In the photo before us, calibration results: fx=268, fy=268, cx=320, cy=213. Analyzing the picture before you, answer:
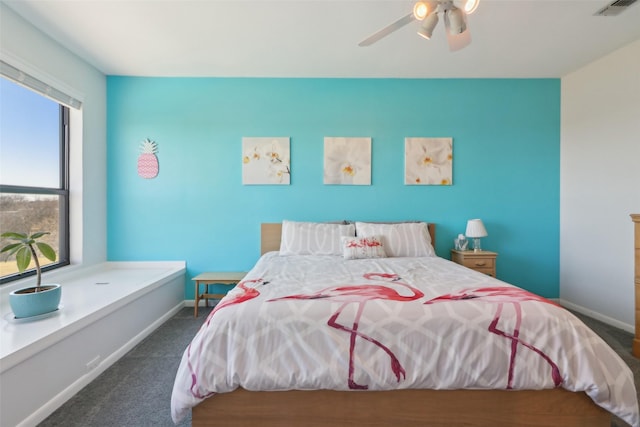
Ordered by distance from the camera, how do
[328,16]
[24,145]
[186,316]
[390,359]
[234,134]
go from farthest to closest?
[234,134], [186,316], [24,145], [328,16], [390,359]

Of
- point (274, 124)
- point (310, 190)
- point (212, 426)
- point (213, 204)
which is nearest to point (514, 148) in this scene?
point (310, 190)

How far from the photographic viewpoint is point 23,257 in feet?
5.09

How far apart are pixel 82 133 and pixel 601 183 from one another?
5.15 m

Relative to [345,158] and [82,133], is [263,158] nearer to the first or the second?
[345,158]

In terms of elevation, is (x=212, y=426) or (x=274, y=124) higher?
(x=274, y=124)

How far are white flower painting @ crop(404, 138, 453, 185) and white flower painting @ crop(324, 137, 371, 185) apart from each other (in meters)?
0.46

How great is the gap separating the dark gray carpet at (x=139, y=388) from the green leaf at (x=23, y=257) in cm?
83

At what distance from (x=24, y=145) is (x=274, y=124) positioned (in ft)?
7.02

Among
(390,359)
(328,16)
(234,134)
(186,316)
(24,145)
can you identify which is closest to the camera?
(390,359)

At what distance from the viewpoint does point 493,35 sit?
7.34ft

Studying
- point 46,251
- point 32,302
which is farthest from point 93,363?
point 46,251

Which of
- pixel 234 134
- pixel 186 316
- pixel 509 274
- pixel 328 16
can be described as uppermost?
pixel 328 16

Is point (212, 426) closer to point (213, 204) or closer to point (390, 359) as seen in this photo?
point (390, 359)

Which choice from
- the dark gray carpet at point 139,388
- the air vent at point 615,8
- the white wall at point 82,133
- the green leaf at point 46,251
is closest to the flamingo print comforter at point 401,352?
the dark gray carpet at point 139,388
